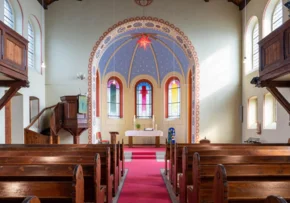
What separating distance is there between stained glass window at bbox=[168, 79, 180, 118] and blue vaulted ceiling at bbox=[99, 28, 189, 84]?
70cm

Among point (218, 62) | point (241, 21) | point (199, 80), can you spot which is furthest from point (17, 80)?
point (241, 21)

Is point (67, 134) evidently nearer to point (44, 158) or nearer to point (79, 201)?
point (44, 158)

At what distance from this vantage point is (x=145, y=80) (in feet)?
52.5

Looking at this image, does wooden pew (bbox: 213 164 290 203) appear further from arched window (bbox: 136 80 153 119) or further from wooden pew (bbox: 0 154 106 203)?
arched window (bbox: 136 80 153 119)

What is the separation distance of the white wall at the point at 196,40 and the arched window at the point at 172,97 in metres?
4.31

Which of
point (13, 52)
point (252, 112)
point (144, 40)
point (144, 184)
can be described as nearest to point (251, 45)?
point (252, 112)

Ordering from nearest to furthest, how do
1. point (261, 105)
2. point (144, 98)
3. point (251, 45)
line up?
point (261, 105), point (251, 45), point (144, 98)

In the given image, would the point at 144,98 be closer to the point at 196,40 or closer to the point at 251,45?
the point at 196,40

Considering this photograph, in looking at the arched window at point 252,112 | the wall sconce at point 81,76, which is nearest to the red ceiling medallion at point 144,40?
the wall sconce at point 81,76

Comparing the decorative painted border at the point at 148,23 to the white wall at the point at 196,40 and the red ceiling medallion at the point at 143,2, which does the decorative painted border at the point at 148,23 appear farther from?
the red ceiling medallion at the point at 143,2

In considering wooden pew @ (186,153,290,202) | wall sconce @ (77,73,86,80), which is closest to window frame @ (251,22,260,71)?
wall sconce @ (77,73,86,80)

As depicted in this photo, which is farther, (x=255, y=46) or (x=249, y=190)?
(x=255, y=46)

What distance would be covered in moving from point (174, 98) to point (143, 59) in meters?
2.87

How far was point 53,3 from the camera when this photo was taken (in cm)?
1135
